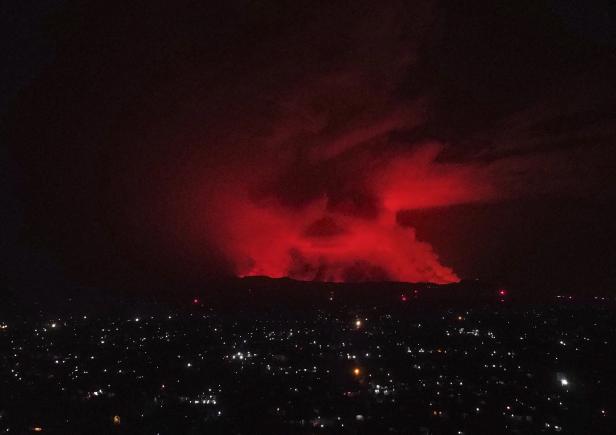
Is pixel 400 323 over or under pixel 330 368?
over

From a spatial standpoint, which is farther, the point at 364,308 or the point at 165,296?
the point at 165,296

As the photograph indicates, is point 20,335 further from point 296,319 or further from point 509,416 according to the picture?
point 509,416

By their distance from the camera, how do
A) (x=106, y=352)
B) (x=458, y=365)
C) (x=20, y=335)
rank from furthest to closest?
(x=20, y=335)
(x=106, y=352)
(x=458, y=365)

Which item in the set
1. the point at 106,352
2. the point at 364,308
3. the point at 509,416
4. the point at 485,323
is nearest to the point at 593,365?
the point at 509,416

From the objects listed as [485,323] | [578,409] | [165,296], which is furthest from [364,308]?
[578,409]

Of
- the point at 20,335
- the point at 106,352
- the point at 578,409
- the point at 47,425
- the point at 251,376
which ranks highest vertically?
the point at 20,335

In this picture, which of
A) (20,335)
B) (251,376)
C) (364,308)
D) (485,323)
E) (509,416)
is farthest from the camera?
(364,308)
